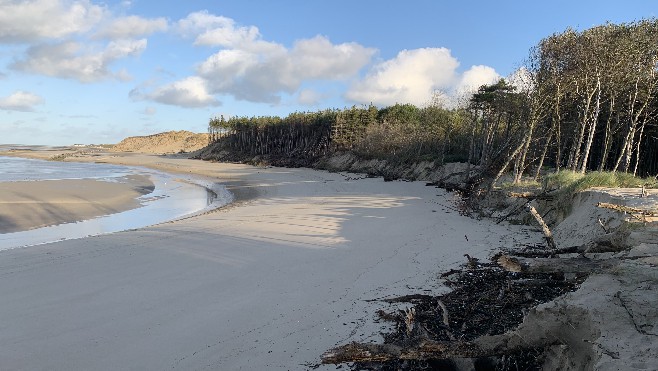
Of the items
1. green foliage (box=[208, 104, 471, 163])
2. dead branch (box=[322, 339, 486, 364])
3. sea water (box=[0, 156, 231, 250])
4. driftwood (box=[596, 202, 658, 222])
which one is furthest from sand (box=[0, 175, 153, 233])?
green foliage (box=[208, 104, 471, 163])

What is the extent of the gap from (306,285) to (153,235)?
5.30 metres

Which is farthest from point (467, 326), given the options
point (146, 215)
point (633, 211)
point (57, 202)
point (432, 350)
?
point (57, 202)

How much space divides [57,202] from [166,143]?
234 feet

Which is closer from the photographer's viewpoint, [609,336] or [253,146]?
[609,336]

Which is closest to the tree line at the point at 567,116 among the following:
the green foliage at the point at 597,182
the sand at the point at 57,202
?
the green foliage at the point at 597,182

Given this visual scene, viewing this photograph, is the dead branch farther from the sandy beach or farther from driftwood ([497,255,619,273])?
driftwood ([497,255,619,273])

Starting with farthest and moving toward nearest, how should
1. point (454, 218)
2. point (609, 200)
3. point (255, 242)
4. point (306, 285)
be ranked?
point (454, 218) → point (255, 242) → point (609, 200) → point (306, 285)

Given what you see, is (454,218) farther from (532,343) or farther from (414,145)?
(414,145)

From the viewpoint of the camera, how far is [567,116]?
17.6m

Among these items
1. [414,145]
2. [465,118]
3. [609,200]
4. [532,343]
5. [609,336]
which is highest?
[465,118]

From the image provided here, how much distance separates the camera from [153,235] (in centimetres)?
973

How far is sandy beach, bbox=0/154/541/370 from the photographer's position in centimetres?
412

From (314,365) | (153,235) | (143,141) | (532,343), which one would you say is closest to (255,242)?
(153,235)

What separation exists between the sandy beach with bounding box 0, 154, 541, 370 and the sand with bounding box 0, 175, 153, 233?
14.8 ft
